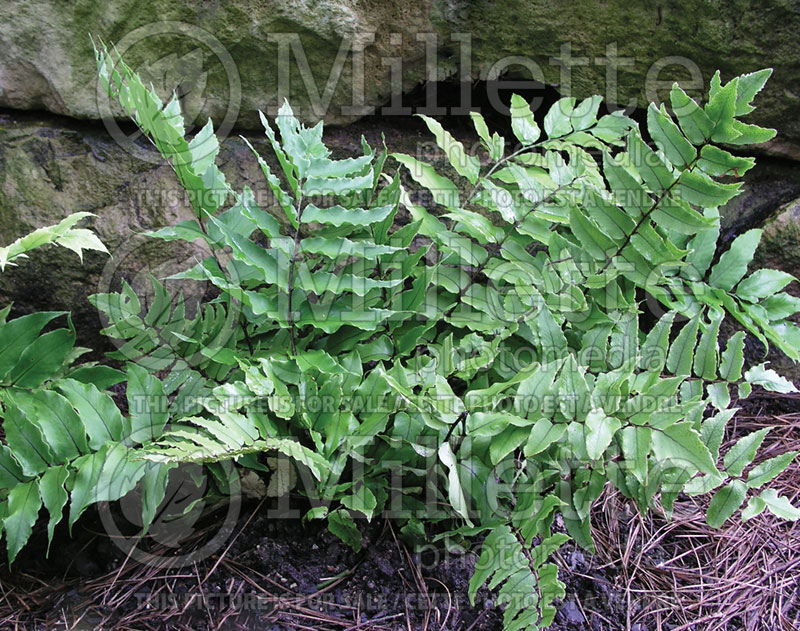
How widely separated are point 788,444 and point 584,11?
154cm

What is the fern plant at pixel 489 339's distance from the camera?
1438 mm

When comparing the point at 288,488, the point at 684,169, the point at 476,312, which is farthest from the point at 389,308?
the point at 684,169

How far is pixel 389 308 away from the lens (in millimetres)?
1844

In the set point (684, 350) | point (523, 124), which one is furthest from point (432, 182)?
point (684, 350)

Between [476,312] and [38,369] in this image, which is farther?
[476,312]

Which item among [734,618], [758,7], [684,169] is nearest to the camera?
[684,169]

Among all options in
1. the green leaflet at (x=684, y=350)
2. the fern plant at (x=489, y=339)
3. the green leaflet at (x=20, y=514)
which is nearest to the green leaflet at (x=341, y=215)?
the fern plant at (x=489, y=339)

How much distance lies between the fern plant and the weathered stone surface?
A: 49 cm

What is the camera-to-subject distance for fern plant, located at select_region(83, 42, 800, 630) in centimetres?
144

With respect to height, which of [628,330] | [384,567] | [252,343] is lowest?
[384,567]

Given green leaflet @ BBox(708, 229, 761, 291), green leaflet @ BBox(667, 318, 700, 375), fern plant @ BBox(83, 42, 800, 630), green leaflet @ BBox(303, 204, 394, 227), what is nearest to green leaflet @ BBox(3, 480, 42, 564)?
fern plant @ BBox(83, 42, 800, 630)

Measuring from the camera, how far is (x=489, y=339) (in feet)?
6.41

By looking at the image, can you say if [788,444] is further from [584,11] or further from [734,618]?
[584,11]

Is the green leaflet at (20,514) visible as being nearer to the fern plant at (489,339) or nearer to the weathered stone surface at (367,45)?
the fern plant at (489,339)
